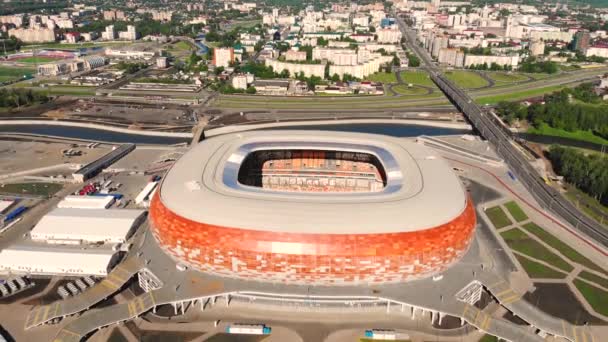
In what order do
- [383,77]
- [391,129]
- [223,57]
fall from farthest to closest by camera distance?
[223,57] < [383,77] < [391,129]

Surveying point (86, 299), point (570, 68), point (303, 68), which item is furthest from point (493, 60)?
point (86, 299)

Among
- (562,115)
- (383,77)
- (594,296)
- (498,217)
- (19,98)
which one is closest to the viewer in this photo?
(594,296)

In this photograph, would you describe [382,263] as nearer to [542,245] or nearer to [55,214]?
[542,245]

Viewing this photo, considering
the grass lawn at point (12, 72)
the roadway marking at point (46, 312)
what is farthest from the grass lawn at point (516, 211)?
the grass lawn at point (12, 72)

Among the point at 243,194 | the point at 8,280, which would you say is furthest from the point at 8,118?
the point at 243,194

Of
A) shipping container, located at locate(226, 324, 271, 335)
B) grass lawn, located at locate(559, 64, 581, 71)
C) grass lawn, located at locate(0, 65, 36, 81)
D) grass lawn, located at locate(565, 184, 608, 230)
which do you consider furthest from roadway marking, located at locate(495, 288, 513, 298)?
grass lawn, located at locate(0, 65, 36, 81)

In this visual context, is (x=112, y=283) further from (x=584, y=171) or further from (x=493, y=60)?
(x=493, y=60)

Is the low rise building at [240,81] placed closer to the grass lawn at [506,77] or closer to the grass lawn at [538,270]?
the grass lawn at [506,77]

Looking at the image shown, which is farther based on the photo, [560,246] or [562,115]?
[562,115]

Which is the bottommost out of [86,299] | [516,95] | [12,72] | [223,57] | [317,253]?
[86,299]
